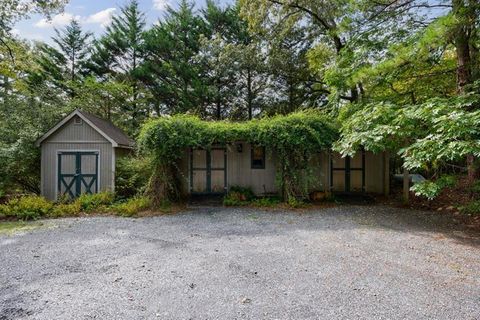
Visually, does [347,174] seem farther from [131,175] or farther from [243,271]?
[131,175]

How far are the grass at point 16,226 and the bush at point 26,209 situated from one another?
15.7 inches

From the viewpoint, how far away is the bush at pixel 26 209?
295 inches

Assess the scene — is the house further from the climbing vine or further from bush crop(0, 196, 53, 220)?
bush crop(0, 196, 53, 220)

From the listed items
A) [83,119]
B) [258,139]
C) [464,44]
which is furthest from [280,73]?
[83,119]

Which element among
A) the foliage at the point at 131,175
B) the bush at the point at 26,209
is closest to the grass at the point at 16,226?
the bush at the point at 26,209

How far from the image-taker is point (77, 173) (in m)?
9.66

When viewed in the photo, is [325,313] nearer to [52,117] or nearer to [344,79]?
[344,79]

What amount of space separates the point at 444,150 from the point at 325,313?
350 centimetres

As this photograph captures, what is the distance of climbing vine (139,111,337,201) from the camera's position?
8.21 m

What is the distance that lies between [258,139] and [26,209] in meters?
6.72

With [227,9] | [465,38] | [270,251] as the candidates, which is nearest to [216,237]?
[270,251]

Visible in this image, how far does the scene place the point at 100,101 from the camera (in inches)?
617

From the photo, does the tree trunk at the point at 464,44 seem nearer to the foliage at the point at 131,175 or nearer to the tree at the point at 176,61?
the foliage at the point at 131,175

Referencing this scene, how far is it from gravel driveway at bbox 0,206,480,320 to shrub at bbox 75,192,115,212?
1828 millimetres
